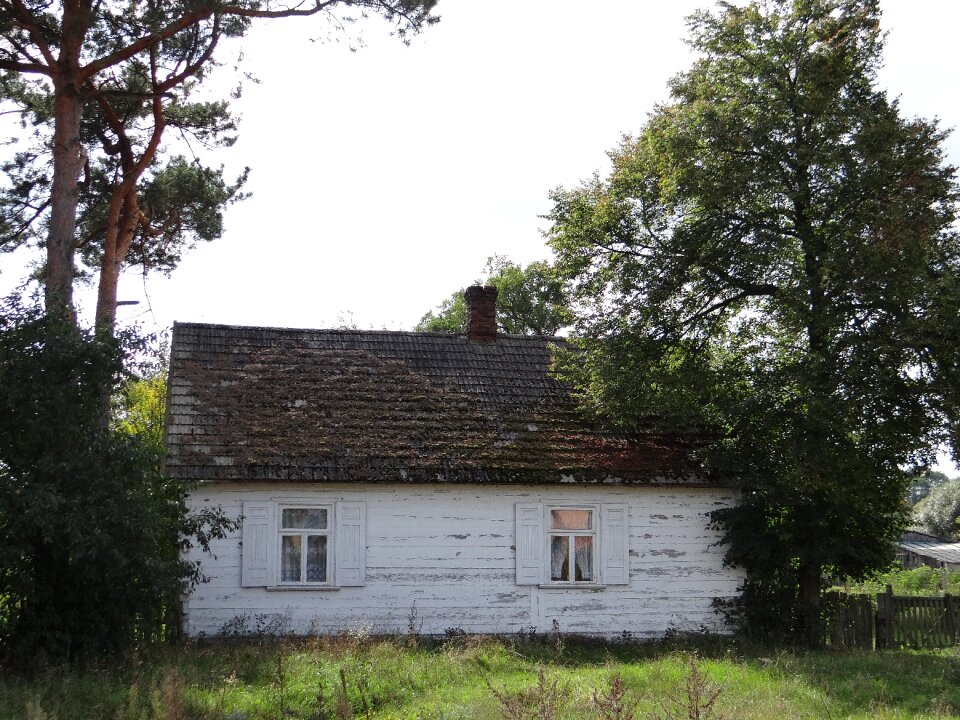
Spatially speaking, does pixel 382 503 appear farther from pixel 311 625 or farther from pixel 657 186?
pixel 657 186

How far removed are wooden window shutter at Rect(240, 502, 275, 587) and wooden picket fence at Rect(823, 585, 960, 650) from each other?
32.1ft

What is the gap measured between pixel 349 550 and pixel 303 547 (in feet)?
2.52

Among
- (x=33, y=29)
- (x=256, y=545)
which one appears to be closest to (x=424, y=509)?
(x=256, y=545)

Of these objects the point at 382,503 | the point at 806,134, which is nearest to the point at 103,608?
the point at 382,503

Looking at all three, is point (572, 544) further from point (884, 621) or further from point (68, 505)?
point (68, 505)

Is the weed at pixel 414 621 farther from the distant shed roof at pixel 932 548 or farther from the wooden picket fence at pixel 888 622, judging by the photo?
the distant shed roof at pixel 932 548

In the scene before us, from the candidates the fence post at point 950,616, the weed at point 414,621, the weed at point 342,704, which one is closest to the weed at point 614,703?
the weed at point 342,704

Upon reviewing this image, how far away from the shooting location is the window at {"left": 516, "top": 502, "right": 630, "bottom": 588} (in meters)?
18.0

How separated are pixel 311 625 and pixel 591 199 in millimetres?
9391

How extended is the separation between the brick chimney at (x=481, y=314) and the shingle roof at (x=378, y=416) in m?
0.43

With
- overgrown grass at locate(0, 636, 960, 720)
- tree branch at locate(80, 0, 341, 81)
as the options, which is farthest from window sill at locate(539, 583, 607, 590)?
tree branch at locate(80, 0, 341, 81)

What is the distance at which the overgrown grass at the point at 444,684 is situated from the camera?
10305mm

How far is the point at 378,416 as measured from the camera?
18766mm

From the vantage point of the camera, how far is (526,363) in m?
21.6
